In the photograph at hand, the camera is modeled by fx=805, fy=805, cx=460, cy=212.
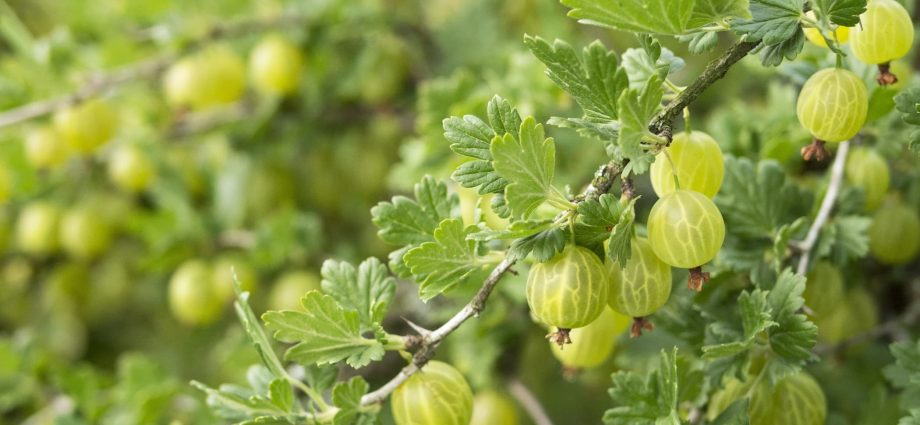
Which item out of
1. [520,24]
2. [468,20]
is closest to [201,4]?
[468,20]

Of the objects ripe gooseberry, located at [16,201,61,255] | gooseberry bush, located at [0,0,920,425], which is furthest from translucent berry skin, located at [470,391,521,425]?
ripe gooseberry, located at [16,201,61,255]

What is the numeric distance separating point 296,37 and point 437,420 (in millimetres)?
834

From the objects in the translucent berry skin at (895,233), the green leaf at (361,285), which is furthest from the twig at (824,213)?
the green leaf at (361,285)

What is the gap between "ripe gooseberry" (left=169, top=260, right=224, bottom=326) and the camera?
118 centimetres

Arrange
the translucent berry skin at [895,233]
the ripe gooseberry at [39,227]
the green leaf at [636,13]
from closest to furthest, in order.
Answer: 1. the green leaf at [636,13]
2. the translucent berry skin at [895,233]
3. the ripe gooseberry at [39,227]

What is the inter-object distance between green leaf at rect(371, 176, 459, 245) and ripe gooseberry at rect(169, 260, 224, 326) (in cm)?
69

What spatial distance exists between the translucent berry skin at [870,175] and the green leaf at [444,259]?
1.28 feet

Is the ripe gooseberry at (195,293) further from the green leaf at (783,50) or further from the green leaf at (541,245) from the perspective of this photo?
the green leaf at (783,50)

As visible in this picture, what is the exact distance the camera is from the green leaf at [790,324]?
52 cm

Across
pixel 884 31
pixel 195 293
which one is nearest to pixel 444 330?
pixel 884 31

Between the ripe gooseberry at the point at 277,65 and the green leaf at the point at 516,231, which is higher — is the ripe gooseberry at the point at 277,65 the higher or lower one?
the higher one

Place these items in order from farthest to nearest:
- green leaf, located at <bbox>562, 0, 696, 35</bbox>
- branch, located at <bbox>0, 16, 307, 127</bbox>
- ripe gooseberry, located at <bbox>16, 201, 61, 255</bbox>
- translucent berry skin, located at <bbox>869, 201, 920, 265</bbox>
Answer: ripe gooseberry, located at <bbox>16, 201, 61, 255</bbox>
branch, located at <bbox>0, 16, 307, 127</bbox>
translucent berry skin, located at <bbox>869, 201, 920, 265</bbox>
green leaf, located at <bbox>562, 0, 696, 35</bbox>

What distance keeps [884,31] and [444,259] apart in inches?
12.5

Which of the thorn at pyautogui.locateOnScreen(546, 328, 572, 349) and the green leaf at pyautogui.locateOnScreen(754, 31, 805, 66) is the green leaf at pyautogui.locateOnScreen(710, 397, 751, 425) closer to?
the thorn at pyautogui.locateOnScreen(546, 328, 572, 349)
